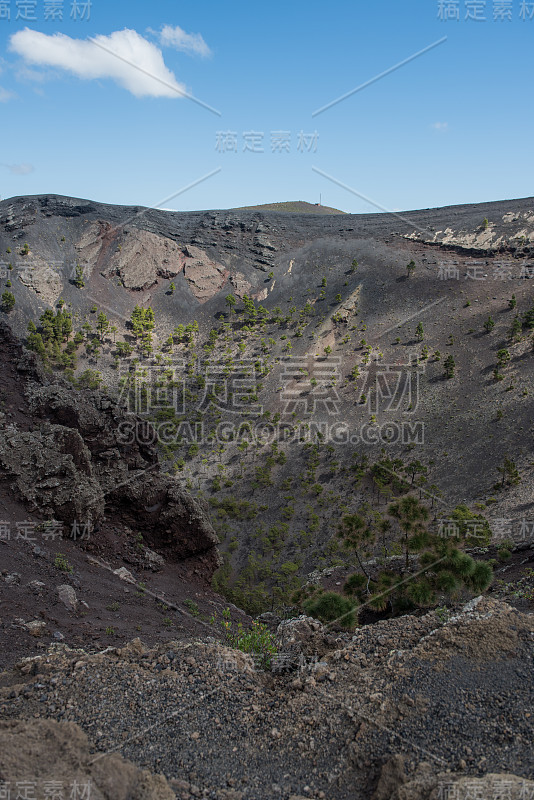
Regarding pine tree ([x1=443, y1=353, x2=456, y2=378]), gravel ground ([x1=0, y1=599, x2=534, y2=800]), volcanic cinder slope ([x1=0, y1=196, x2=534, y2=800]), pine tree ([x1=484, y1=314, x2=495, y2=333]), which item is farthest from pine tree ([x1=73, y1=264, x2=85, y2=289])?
gravel ground ([x1=0, y1=599, x2=534, y2=800])

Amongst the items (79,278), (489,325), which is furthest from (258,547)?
(79,278)

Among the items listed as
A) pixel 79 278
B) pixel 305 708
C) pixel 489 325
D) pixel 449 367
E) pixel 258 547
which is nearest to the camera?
pixel 305 708

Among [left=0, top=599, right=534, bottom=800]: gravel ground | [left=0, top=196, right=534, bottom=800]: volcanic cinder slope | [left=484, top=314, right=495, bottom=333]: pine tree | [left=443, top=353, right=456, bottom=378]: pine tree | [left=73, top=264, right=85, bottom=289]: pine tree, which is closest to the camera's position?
[left=0, top=599, right=534, bottom=800]: gravel ground

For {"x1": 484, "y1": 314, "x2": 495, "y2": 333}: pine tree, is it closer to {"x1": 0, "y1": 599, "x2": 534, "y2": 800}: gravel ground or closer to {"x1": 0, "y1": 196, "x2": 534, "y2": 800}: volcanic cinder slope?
{"x1": 0, "y1": 196, "x2": 534, "y2": 800}: volcanic cinder slope

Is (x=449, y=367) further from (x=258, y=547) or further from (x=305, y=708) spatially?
(x=305, y=708)

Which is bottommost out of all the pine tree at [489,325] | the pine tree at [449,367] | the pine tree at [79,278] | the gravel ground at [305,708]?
the gravel ground at [305,708]

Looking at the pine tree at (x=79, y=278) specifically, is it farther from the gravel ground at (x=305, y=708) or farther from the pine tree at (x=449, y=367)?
the gravel ground at (x=305, y=708)

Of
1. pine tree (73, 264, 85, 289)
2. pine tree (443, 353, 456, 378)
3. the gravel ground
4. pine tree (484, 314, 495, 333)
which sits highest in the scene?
pine tree (73, 264, 85, 289)

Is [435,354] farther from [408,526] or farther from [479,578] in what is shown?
[479,578]

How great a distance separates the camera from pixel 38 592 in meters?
16.0

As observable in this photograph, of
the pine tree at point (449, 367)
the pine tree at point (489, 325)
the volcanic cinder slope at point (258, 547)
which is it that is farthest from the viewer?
the pine tree at point (489, 325)

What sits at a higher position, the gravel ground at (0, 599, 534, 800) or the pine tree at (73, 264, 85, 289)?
the pine tree at (73, 264, 85, 289)

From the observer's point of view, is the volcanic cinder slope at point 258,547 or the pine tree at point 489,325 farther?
the pine tree at point 489,325

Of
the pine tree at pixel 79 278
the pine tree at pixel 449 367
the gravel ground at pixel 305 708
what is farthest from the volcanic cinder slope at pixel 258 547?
the pine tree at pixel 449 367
